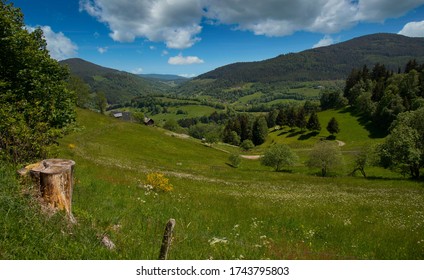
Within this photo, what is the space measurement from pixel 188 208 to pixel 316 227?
5593 millimetres

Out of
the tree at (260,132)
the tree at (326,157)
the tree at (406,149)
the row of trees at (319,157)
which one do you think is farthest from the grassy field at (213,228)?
the tree at (260,132)

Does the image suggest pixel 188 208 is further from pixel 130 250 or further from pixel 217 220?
pixel 130 250

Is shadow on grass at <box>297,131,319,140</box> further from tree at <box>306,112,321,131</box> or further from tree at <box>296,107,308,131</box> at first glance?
tree at <box>296,107,308,131</box>

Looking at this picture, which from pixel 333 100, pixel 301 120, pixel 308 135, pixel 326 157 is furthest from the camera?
pixel 333 100

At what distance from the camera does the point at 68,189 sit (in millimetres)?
8484

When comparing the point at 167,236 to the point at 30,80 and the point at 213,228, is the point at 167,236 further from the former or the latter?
the point at 30,80

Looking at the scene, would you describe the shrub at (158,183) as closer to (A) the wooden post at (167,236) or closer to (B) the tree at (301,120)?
(A) the wooden post at (167,236)

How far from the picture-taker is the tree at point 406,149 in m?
43.6

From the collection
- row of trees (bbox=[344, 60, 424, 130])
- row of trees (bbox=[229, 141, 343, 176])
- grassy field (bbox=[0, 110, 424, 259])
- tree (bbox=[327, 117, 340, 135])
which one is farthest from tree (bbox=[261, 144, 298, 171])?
row of trees (bbox=[344, 60, 424, 130])

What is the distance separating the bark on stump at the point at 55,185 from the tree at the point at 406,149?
1848 inches

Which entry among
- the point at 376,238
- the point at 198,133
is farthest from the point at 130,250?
the point at 198,133

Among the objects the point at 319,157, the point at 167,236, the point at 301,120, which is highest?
the point at 167,236

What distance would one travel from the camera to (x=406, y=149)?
43844 millimetres

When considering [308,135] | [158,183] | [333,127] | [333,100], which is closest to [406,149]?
[158,183]
